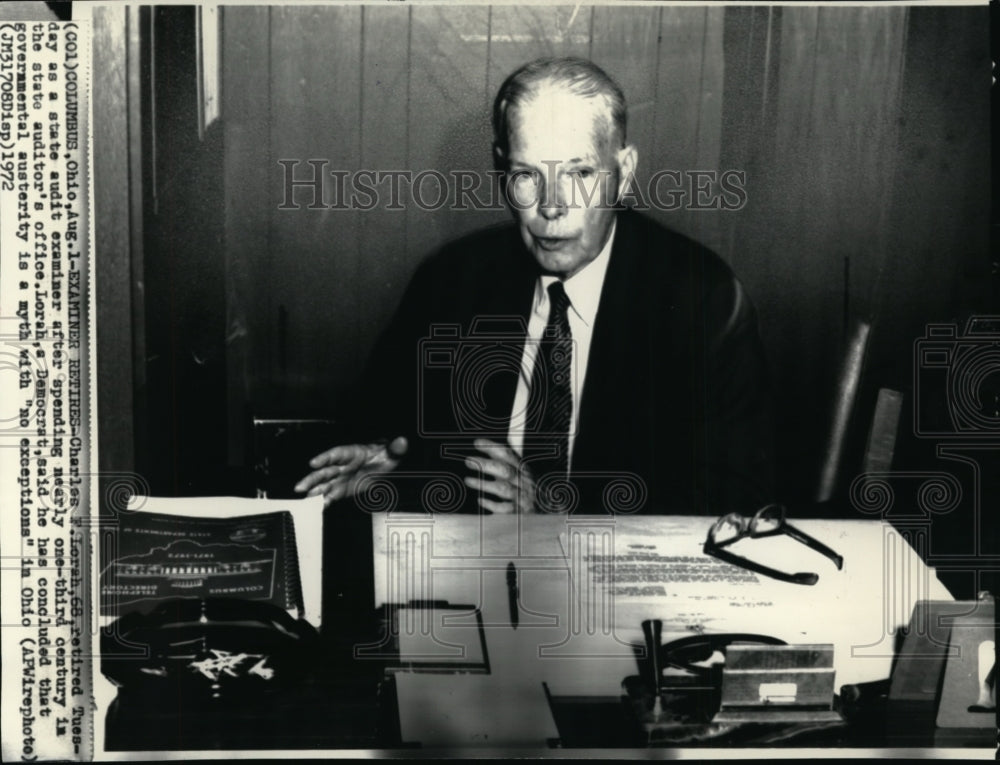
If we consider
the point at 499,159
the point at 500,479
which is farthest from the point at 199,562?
the point at 499,159

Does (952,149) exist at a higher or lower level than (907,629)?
higher

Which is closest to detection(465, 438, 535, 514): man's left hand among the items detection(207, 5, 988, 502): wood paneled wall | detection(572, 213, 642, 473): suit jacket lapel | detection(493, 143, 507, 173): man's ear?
detection(572, 213, 642, 473): suit jacket lapel

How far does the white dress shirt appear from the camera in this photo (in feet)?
9.33

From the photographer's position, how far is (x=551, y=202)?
9.26 feet

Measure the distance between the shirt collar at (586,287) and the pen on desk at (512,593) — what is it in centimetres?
60

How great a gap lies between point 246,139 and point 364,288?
43cm

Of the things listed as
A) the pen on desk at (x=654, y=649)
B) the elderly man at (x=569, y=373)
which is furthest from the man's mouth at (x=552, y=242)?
the pen on desk at (x=654, y=649)

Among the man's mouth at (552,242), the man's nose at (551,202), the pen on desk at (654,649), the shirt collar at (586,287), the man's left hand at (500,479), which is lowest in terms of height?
the pen on desk at (654,649)

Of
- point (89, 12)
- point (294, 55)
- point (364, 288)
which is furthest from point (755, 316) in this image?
point (89, 12)

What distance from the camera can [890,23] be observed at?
2814 mm

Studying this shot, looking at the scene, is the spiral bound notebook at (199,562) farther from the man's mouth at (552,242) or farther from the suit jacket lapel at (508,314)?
the man's mouth at (552,242)

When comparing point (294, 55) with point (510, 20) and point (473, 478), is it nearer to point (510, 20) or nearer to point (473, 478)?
point (510, 20)

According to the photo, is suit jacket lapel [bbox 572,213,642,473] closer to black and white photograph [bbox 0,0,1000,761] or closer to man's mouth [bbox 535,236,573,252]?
black and white photograph [bbox 0,0,1000,761]

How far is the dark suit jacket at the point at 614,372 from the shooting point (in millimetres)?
2834
